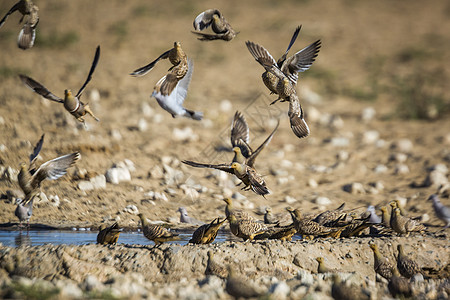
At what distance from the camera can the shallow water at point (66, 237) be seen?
7.05 meters

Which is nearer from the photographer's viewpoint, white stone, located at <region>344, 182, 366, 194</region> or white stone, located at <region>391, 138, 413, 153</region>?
white stone, located at <region>344, 182, 366, 194</region>

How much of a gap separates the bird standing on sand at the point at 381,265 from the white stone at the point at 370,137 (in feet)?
23.7

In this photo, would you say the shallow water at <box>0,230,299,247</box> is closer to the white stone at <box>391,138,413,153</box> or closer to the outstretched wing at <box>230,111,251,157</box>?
the outstretched wing at <box>230,111,251,157</box>

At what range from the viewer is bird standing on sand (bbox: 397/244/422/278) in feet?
20.2

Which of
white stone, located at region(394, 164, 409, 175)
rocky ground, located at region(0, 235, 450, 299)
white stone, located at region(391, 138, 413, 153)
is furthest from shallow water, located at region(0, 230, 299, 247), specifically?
white stone, located at region(391, 138, 413, 153)

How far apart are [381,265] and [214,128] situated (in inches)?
296

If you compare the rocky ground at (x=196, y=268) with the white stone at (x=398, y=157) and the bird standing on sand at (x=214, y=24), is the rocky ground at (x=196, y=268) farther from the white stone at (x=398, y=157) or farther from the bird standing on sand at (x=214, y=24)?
the white stone at (x=398, y=157)

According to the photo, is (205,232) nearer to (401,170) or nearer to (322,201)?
(322,201)

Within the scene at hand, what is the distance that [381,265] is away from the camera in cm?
618

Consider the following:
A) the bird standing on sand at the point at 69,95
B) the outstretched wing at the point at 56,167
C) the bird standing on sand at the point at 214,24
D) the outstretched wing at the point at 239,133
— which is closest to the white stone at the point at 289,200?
the outstretched wing at the point at 239,133

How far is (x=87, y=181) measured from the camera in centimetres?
975

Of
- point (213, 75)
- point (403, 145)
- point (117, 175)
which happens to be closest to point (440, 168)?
point (403, 145)

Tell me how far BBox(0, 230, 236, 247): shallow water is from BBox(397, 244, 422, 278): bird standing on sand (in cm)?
224

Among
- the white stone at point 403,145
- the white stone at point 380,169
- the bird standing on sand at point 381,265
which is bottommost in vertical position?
the bird standing on sand at point 381,265
